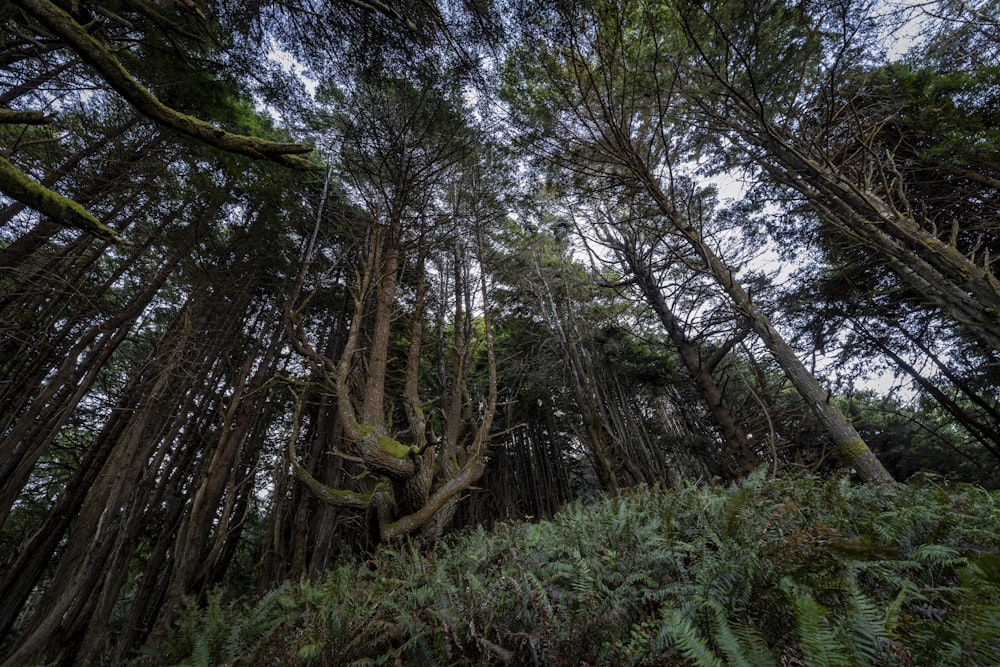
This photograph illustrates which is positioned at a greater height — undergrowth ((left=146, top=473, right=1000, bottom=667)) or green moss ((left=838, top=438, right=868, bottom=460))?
green moss ((left=838, top=438, right=868, bottom=460))

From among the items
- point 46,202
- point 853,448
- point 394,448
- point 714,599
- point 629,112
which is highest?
point 629,112

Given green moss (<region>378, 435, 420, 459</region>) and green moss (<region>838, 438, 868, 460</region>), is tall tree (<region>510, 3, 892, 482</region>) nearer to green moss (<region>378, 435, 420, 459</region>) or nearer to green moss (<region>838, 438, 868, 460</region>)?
green moss (<region>838, 438, 868, 460</region>)

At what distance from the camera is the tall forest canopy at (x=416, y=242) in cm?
386

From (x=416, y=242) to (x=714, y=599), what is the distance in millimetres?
6133

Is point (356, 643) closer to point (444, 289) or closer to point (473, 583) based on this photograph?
point (473, 583)

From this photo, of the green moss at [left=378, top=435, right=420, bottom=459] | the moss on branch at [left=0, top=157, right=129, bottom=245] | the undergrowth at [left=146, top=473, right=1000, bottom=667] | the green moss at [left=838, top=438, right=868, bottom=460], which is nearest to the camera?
the undergrowth at [left=146, top=473, right=1000, bottom=667]

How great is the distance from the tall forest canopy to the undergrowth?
1421mm

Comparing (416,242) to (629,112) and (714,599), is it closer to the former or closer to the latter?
(629,112)

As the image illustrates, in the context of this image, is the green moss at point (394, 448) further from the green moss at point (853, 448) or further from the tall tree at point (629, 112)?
the green moss at point (853, 448)

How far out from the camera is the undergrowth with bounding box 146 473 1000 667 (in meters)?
1.03

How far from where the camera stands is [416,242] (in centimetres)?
637

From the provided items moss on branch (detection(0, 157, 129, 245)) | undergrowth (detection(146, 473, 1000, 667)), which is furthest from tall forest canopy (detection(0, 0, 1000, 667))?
undergrowth (detection(146, 473, 1000, 667))

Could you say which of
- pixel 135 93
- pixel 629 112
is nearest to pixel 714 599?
pixel 135 93

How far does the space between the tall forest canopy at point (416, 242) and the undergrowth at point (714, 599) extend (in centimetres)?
142
